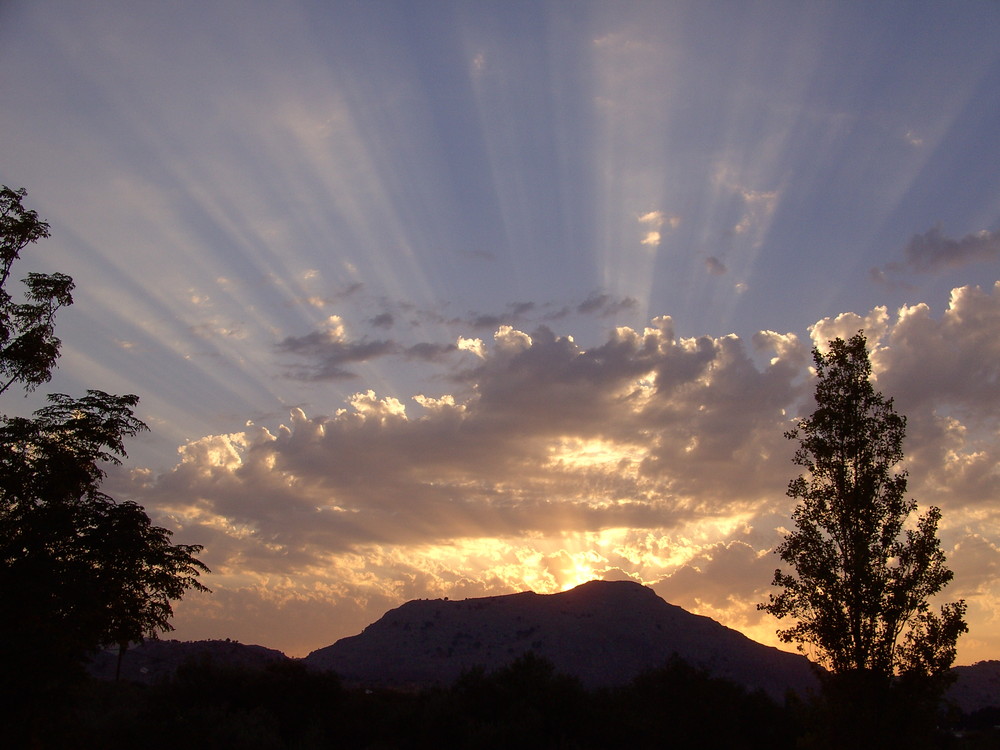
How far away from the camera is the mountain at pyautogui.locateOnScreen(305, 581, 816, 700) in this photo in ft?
455

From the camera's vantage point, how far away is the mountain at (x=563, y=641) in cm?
13875

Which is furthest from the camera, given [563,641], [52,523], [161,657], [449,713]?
[563,641]

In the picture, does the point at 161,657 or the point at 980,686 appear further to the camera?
the point at 980,686

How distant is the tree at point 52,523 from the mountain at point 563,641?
117 m

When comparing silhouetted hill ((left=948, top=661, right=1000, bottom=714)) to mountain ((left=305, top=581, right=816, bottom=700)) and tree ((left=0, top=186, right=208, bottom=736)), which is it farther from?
tree ((left=0, top=186, right=208, bottom=736))

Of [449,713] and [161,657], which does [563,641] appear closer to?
[161,657]


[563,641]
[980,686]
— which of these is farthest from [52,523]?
[980,686]

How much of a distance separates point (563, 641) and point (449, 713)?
12983 cm

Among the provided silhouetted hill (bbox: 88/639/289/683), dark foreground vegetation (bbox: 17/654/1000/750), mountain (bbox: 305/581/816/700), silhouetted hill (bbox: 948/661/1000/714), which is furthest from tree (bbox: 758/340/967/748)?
silhouetted hill (bbox: 948/661/1000/714)

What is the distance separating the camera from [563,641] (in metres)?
153

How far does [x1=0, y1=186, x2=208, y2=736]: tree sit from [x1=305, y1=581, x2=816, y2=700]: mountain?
11737 centimetres

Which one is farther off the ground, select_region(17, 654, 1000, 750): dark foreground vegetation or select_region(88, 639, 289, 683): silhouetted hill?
select_region(88, 639, 289, 683): silhouetted hill

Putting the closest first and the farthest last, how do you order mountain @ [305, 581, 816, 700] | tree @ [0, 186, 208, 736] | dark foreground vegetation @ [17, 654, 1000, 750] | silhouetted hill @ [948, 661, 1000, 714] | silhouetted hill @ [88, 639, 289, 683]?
tree @ [0, 186, 208, 736]
dark foreground vegetation @ [17, 654, 1000, 750]
silhouetted hill @ [88, 639, 289, 683]
silhouetted hill @ [948, 661, 1000, 714]
mountain @ [305, 581, 816, 700]

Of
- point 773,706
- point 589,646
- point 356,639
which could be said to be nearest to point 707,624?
point 589,646
